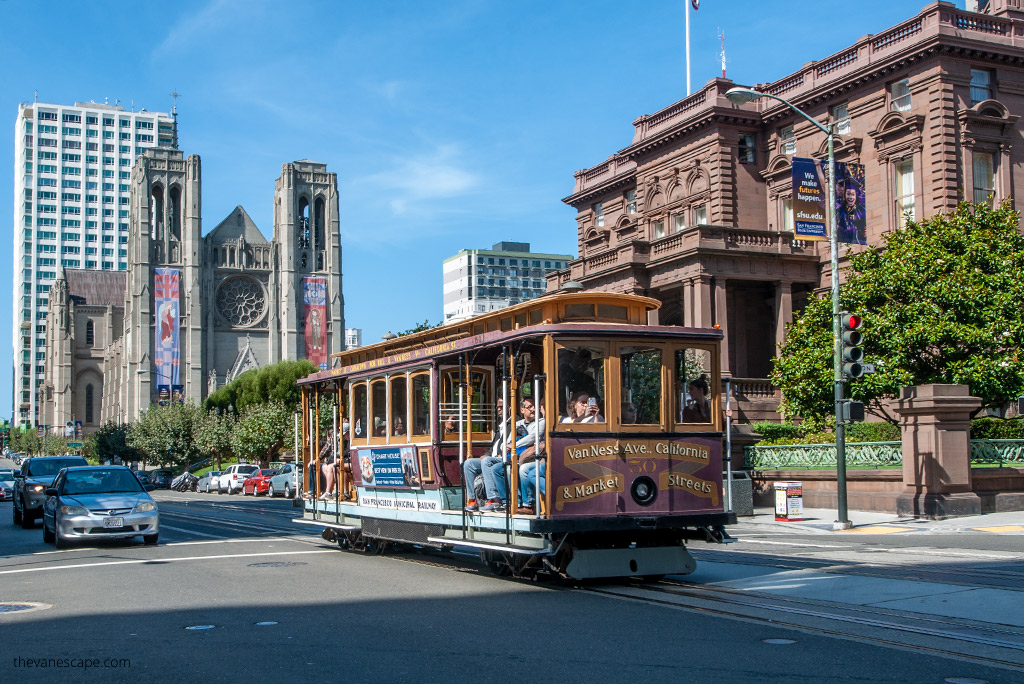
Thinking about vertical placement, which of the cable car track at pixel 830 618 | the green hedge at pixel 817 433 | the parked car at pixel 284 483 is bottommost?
the parked car at pixel 284 483

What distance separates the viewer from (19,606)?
1105 cm

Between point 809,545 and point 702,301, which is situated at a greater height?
point 702,301

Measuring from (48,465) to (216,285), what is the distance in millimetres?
95829

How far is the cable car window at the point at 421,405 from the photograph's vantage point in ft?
45.6

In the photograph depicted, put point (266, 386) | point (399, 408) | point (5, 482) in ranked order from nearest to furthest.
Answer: point (399, 408) < point (5, 482) < point (266, 386)

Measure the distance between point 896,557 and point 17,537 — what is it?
17771 millimetres

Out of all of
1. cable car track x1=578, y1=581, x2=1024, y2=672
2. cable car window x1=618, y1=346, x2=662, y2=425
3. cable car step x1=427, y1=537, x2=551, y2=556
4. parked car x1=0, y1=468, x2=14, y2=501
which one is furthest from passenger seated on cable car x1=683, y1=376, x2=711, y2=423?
parked car x1=0, y1=468, x2=14, y2=501

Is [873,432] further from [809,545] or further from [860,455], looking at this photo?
[809,545]

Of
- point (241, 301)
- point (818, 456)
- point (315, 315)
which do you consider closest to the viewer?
point (818, 456)

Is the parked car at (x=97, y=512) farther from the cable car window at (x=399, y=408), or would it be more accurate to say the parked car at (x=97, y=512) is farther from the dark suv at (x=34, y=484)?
the cable car window at (x=399, y=408)

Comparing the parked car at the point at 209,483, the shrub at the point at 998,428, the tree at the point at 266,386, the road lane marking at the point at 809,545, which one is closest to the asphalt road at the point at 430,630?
the road lane marking at the point at 809,545

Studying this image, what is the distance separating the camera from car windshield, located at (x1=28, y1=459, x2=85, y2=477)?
27031 mm

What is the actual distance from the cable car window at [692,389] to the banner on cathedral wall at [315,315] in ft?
357

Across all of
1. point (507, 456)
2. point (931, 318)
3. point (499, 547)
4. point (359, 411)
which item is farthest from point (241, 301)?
point (499, 547)
